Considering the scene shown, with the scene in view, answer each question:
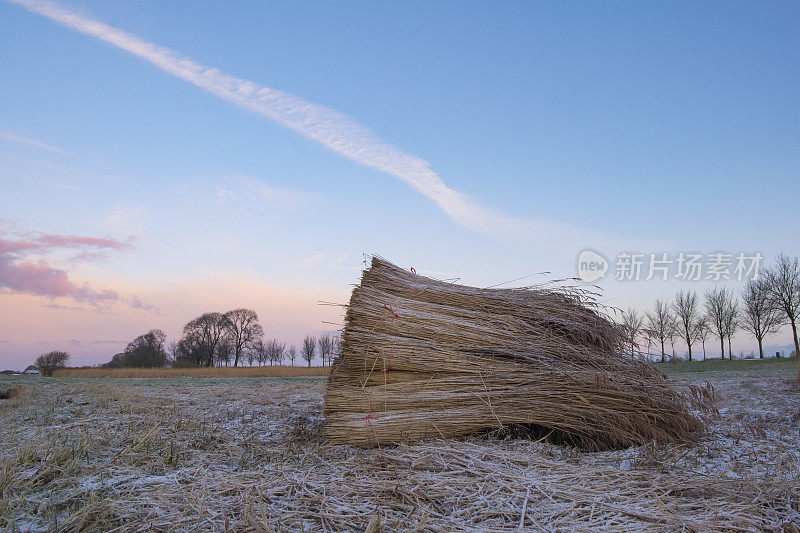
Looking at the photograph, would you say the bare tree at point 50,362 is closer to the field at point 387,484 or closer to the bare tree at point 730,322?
Result: the field at point 387,484

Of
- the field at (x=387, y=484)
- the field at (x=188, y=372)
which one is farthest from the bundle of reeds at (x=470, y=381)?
the field at (x=188, y=372)

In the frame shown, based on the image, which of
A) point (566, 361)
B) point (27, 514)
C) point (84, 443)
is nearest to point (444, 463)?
point (566, 361)

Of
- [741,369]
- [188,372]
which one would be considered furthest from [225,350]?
[741,369]

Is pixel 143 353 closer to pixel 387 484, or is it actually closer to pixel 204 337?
pixel 204 337

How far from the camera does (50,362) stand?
91.7ft

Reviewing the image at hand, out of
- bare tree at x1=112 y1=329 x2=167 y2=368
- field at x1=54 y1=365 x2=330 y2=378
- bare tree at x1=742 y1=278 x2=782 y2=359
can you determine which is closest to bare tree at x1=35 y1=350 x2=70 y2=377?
field at x1=54 y1=365 x2=330 y2=378

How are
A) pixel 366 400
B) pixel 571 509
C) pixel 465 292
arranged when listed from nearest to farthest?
pixel 571 509
pixel 366 400
pixel 465 292

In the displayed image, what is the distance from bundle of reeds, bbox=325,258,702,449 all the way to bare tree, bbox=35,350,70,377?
28676 mm

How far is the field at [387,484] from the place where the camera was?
3.02 metres

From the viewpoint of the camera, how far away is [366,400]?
Answer: 5.25 m

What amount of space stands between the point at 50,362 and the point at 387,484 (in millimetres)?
31198

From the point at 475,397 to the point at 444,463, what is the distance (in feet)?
4.45

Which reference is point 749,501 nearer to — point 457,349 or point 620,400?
point 620,400

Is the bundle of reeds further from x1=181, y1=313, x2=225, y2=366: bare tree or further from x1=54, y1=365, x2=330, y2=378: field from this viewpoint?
x1=181, y1=313, x2=225, y2=366: bare tree
